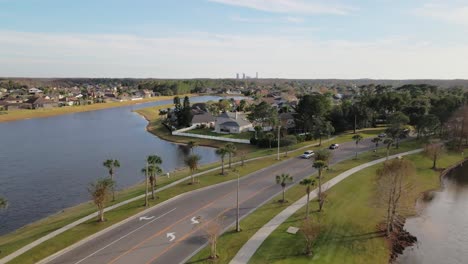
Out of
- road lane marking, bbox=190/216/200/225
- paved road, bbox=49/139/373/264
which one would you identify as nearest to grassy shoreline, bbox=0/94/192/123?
paved road, bbox=49/139/373/264

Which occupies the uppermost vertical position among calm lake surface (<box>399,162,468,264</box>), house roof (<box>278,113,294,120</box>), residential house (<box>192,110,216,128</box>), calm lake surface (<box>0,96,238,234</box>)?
house roof (<box>278,113,294,120</box>)

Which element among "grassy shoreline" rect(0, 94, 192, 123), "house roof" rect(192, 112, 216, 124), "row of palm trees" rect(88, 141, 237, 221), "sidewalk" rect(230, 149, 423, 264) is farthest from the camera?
"grassy shoreline" rect(0, 94, 192, 123)

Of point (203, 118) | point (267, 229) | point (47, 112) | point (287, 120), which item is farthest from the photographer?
point (47, 112)

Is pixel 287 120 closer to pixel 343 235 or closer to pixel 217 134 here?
pixel 217 134

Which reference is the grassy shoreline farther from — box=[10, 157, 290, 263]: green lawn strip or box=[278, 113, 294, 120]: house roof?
box=[10, 157, 290, 263]: green lawn strip

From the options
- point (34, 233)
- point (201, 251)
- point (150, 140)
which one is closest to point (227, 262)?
point (201, 251)

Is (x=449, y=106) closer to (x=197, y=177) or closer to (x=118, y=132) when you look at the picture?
(x=197, y=177)

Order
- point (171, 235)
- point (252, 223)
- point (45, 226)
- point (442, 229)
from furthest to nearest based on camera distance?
point (442, 229) < point (45, 226) < point (252, 223) < point (171, 235)

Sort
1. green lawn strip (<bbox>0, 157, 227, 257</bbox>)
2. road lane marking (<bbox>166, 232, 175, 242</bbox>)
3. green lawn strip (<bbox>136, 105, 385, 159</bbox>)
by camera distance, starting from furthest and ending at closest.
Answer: green lawn strip (<bbox>136, 105, 385, 159</bbox>) < green lawn strip (<bbox>0, 157, 227, 257</bbox>) < road lane marking (<bbox>166, 232, 175, 242</bbox>)

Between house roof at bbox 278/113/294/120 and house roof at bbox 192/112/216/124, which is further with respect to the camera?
house roof at bbox 192/112/216/124

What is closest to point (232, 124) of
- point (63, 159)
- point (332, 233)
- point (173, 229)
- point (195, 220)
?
point (63, 159)
